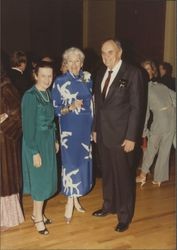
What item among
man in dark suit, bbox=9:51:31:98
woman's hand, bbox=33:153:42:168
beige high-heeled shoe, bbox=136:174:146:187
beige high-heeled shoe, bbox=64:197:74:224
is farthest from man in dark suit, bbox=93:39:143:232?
man in dark suit, bbox=9:51:31:98

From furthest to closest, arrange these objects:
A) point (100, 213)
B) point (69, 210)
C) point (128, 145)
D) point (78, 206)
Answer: point (78, 206) < point (100, 213) < point (69, 210) < point (128, 145)

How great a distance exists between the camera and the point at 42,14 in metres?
8.96

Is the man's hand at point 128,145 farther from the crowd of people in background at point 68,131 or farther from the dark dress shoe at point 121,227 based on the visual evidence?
the dark dress shoe at point 121,227

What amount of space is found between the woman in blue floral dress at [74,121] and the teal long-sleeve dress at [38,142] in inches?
6.1

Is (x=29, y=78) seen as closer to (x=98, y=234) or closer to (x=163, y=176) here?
(x=163, y=176)

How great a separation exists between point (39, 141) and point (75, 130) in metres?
0.38

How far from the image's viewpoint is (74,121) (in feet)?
11.4

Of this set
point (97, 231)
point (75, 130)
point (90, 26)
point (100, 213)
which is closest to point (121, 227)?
point (97, 231)

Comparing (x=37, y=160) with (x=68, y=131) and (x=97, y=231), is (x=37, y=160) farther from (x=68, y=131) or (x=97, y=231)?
(x=97, y=231)

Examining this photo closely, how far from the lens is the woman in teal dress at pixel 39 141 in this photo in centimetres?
317

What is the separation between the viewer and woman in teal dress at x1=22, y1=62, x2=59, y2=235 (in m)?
3.17

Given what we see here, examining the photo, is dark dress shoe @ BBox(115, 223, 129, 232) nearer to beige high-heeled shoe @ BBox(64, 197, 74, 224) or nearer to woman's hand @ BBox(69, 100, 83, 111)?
beige high-heeled shoe @ BBox(64, 197, 74, 224)

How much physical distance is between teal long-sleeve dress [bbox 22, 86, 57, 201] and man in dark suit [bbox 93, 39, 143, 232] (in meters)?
0.44

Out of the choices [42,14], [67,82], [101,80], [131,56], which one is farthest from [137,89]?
[42,14]
